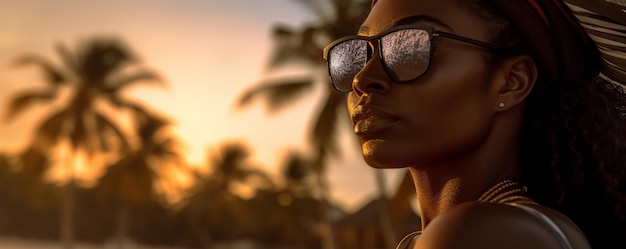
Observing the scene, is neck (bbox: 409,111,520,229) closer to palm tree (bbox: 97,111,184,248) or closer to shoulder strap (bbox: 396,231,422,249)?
shoulder strap (bbox: 396,231,422,249)

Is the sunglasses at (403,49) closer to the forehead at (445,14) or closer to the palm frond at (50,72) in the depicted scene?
the forehead at (445,14)

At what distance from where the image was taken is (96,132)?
81.5 ft

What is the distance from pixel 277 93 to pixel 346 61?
15835 millimetres

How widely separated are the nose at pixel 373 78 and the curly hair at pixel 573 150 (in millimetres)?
168

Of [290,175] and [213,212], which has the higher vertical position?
[290,175]

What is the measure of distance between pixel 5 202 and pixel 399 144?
7328 centimetres

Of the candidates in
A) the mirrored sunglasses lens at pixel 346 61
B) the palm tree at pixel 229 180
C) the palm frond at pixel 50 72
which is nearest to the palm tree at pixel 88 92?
the palm frond at pixel 50 72

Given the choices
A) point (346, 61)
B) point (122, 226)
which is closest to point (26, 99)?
point (346, 61)

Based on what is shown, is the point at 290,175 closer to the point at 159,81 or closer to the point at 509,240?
the point at 159,81

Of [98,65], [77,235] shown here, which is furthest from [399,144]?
[77,235]

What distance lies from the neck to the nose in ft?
0.51

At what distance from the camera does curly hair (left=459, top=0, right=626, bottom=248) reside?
1.23 metres

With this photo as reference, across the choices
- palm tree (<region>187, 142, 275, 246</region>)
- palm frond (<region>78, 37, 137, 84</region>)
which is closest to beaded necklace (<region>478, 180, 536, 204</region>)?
palm frond (<region>78, 37, 137, 84</region>)

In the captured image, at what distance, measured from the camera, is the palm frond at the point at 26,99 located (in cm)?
2138
